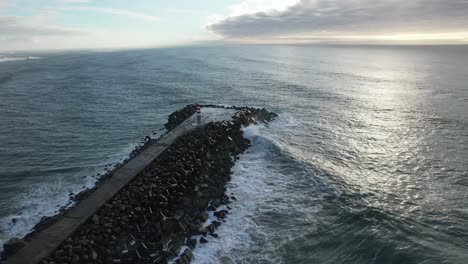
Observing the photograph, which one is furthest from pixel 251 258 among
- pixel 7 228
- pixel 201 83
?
pixel 201 83

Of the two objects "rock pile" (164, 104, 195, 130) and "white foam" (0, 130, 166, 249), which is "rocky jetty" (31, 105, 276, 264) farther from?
"rock pile" (164, 104, 195, 130)

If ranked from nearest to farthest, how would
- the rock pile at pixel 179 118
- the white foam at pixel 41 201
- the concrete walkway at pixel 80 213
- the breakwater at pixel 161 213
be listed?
the concrete walkway at pixel 80 213 < the breakwater at pixel 161 213 < the white foam at pixel 41 201 < the rock pile at pixel 179 118

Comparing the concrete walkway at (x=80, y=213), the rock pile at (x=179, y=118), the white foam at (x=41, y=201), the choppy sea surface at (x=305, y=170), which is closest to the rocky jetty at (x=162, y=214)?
the concrete walkway at (x=80, y=213)

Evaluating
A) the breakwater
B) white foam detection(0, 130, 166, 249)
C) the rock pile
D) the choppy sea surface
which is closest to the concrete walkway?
the breakwater

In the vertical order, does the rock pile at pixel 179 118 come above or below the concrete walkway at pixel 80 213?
above

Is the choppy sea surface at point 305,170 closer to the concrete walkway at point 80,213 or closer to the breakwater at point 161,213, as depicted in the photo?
the breakwater at point 161,213

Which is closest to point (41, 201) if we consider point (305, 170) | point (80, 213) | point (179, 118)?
point (80, 213)
